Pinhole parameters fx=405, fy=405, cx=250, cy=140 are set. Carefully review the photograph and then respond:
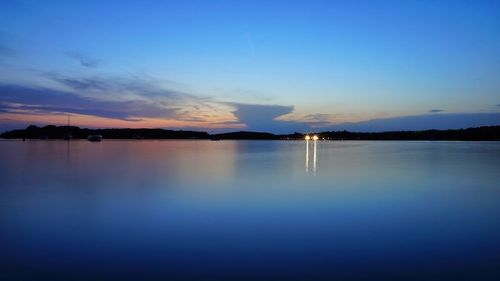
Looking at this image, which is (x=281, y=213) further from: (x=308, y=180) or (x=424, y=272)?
(x=308, y=180)

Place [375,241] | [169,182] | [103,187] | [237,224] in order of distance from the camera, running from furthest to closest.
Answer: [169,182]
[103,187]
[237,224]
[375,241]

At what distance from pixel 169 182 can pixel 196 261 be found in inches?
526

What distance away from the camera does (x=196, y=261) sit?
6.93 metres

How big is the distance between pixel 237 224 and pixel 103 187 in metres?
9.41

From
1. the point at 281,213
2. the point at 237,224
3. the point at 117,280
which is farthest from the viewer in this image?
the point at 281,213

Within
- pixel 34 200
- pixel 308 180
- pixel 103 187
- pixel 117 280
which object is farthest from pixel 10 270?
pixel 308 180

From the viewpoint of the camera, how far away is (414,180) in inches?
838

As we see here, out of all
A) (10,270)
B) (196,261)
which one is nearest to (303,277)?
(196,261)

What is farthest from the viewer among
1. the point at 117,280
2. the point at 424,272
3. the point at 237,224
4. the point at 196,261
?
the point at 237,224

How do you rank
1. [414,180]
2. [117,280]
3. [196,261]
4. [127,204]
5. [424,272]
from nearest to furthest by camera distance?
[117,280] < [424,272] < [196,261] < [127,204] < [414,180]

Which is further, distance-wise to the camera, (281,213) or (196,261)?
(281,213)

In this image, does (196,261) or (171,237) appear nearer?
(196,261)

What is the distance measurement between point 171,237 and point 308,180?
44.2ft

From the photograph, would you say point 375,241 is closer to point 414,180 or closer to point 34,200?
point 34,200
